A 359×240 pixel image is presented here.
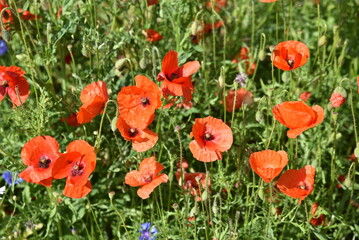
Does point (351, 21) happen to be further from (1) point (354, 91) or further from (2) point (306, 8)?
(1) point (354, 91)

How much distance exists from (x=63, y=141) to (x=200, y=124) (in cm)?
85

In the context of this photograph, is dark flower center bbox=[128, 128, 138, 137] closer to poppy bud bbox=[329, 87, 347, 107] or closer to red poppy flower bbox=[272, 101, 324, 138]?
red poppy flower bbox=[272, 101, 324, 138]

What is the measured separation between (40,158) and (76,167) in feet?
0.61

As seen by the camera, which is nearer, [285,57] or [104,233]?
[285,57]

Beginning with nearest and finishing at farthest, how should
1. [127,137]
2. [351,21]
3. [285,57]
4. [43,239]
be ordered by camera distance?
[127,137], [285,57], [43,239], [351,21]

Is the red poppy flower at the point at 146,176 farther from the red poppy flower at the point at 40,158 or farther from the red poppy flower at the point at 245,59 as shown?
the red poppy flower at the point at 245,59

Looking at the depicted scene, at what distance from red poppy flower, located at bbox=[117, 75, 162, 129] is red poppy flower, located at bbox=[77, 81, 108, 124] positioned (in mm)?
127

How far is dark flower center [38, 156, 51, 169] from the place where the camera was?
2.23 m

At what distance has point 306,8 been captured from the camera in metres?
3.90

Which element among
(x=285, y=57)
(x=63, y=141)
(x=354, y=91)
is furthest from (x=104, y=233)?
(x=354, y=91)

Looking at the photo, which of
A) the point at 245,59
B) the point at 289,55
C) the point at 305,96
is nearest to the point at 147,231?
the point at 289,55

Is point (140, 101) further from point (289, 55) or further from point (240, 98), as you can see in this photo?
point (240, 98)

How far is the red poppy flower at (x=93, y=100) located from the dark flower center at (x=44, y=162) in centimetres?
22

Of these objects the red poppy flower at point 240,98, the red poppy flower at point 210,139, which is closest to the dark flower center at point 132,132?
the red poppy flower at point 210,139
